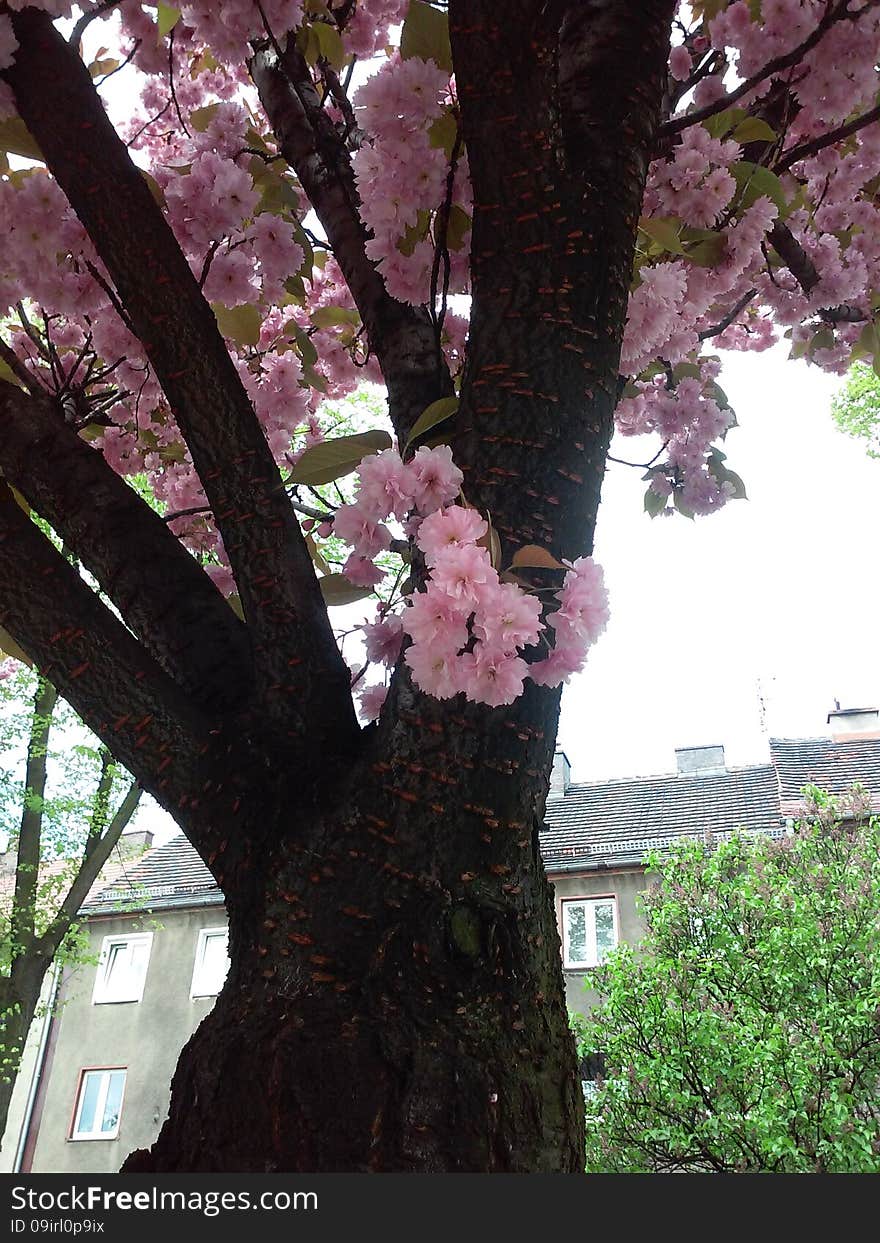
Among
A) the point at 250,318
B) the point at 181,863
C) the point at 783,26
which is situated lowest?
the point at 250,318

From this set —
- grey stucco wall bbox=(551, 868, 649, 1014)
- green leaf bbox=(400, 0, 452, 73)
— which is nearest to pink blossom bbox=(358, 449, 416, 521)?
green leaf bbox=(400, 0, 452, 73)

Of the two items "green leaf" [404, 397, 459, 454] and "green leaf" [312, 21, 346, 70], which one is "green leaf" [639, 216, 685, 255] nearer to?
"green leaf" [404, 397, 459, 454]


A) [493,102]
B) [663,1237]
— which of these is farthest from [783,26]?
[663,1237]

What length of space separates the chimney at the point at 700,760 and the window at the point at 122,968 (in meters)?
7.37

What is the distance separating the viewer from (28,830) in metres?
7.53

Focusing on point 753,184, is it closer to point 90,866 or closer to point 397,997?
point 397,997

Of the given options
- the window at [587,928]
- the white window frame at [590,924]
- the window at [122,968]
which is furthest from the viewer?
the window at [122,968]

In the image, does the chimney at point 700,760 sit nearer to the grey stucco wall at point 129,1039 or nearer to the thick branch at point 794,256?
the grey stucco wall at point 129,1039

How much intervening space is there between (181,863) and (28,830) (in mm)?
6049

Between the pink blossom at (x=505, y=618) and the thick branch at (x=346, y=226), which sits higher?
the thick branch at (x=346, y=226)

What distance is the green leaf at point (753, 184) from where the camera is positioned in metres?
Result: 1.45

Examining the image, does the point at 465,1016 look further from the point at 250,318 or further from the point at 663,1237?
the point at 250,318

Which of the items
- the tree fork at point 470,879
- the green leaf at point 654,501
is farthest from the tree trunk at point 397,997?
the green leaf at point 654,501

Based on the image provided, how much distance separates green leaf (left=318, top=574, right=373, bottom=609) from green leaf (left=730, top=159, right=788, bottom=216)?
902mm
